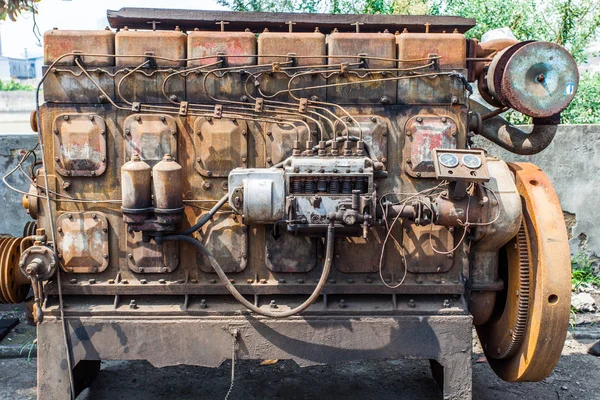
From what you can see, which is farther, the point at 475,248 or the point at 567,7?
the point at 567,7

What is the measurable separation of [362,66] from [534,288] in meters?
1.84

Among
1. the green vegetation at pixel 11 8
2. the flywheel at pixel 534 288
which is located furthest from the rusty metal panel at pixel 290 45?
the green vegetation at pixel 11 8

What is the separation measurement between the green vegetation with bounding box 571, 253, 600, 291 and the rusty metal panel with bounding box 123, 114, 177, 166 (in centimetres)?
519

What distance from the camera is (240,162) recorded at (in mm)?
4152

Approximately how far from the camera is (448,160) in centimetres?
384

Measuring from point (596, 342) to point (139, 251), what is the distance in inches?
172

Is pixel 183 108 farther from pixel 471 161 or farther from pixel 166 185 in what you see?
pixel 471 161

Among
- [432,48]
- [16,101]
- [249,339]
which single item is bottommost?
[249,339]

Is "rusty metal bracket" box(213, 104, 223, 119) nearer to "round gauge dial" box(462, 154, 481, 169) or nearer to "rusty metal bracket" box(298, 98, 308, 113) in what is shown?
"rusty metal bracket" box(298, 98, 308, 113)

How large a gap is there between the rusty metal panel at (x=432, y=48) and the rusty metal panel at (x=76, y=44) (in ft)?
6.24

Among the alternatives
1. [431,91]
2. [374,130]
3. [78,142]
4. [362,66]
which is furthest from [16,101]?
[431,91]

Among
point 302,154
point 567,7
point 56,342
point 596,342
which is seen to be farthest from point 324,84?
point 567,7

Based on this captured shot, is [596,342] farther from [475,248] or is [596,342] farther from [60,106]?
[60,106]

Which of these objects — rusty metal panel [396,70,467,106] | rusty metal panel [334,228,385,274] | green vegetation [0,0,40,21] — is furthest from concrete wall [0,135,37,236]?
rusty metal panel [396,70,467,106]
